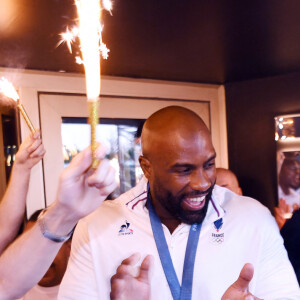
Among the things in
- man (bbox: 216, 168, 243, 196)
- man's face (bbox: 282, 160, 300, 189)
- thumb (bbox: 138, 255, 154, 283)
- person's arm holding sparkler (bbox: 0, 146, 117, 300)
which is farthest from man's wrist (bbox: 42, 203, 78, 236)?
man's face (bbox: 282, 160, 300, 189)

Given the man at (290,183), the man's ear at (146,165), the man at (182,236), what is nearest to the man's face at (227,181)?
the man at (290,183)

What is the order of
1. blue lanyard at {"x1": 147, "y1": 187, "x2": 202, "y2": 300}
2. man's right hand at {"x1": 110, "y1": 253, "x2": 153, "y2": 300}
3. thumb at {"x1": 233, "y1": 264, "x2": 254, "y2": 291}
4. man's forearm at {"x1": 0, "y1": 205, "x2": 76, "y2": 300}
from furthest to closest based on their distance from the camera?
blue lanyard at {"x1": 147, "y1": 187, "x2": 202, "y2": 300} < man's right hand at {"x1": 110, "y1": 253, "x2": 153, "y2": 300} < thumb at {"x1": 233, "y1": 264, "x2": 254, "y2": 291} < man's forearm at {"x1": 0, "y1": 205, "x2": 76, "y2": 300}

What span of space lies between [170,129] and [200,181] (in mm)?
262

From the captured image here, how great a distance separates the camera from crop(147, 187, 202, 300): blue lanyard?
54.2 inches

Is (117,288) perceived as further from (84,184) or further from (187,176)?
(84,184)

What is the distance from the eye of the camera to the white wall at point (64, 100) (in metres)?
2.31

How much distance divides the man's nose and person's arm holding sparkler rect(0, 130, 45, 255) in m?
0.63

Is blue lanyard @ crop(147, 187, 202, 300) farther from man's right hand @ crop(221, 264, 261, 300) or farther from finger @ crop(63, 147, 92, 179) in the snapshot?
finger @ crop(63, 147, 92, 179)

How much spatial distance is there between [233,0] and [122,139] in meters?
1.52

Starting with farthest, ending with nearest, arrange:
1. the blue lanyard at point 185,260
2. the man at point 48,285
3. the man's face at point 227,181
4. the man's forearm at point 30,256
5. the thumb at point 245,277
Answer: the man's face at point 227,181 → the man at point 48,285 → the blue lanyard at point 185,260 → the thumb at point 245,277 → the man's forearm at point 30,256

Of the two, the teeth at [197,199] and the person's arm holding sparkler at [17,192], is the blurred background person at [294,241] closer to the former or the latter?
the teeth at [197,199]

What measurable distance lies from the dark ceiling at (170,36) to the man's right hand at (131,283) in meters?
0.92

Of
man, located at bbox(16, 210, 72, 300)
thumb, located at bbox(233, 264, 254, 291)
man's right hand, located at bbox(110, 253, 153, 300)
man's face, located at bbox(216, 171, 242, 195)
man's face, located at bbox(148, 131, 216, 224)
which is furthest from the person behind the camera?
man's face, located at bbox(216, 171, 242, 195)

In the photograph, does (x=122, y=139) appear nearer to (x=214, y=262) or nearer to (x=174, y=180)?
(x=174, y=180)
